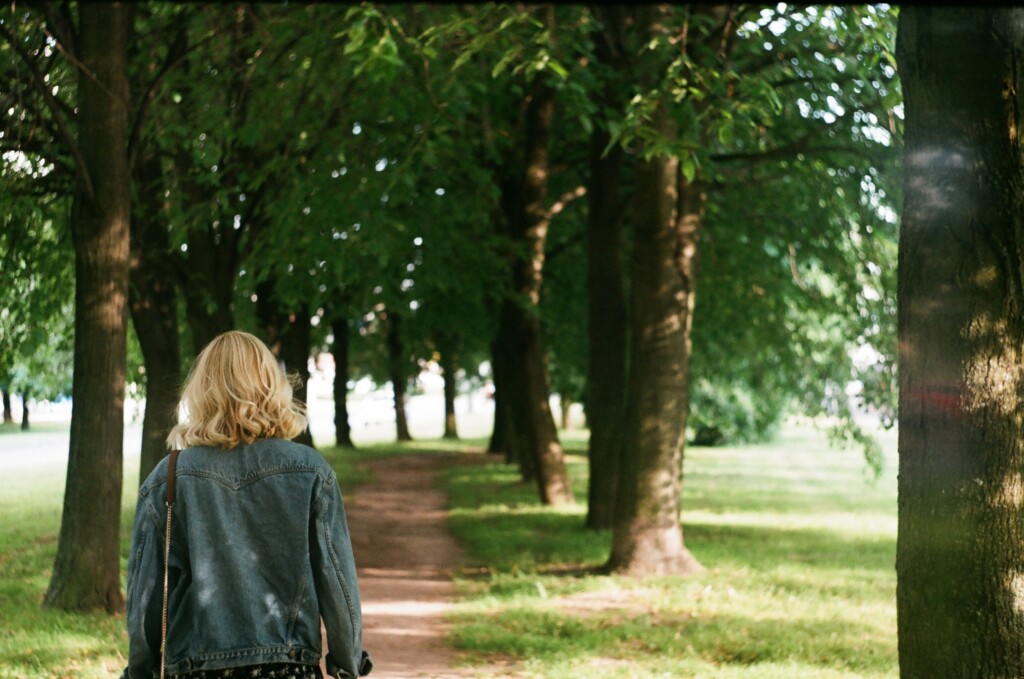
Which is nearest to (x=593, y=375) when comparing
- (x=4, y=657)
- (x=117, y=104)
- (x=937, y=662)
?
(x=117, y=104)

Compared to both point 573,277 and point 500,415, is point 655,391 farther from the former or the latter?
point 500,415

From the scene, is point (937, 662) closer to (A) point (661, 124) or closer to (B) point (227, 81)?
(A) point (661, 124)

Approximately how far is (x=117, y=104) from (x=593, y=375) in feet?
27.5

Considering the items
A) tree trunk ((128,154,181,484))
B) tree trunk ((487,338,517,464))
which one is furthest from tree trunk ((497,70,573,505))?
tree trunk ((128,154,181,484))

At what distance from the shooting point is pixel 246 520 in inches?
142

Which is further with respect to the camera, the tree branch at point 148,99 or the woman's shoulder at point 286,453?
the tree branch at point 148,99

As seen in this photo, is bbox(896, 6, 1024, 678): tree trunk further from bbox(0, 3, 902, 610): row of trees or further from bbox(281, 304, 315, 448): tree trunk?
bbox(281, 304, 315, 448): tree trunk

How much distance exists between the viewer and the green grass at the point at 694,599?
8.38 meters

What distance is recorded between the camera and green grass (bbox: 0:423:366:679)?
792 centimetres

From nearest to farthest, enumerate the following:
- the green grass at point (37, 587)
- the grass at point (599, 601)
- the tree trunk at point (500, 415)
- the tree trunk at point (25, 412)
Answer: the green grass at point (37, 587)
the grass at point (599, 601)
the tree trunk at point (25, 412)
the tree trunk at point (500, 415)

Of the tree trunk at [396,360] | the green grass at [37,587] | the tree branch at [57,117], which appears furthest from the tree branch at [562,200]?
the tree trunk at [396,360]

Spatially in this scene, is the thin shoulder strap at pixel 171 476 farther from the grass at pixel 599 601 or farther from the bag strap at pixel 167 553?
the grass at pixel 599 601

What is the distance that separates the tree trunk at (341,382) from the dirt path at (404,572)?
7.11 m

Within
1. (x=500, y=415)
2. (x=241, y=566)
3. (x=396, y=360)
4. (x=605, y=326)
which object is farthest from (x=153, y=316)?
(x=396, y=360)
